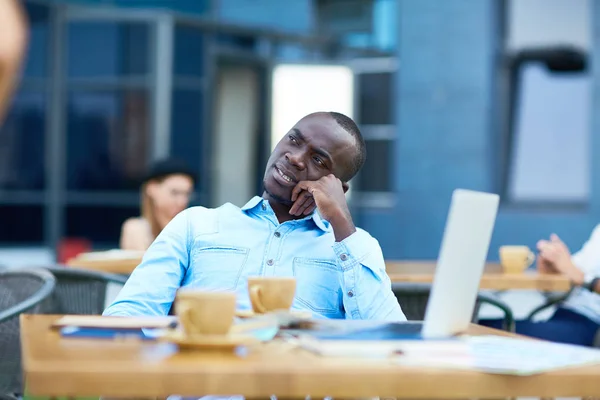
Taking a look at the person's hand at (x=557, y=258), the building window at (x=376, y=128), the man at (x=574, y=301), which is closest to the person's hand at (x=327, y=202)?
the man at (x=574, y=301)

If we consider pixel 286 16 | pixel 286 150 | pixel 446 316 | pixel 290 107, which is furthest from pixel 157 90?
pixel 446 316

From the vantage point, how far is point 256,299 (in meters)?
2.30

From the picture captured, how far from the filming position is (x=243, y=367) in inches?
66.1

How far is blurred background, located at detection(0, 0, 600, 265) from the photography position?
42.9 ft

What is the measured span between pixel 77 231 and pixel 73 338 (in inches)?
607

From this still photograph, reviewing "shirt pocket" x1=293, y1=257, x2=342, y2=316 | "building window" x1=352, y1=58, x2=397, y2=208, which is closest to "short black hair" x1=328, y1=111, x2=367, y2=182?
"shirt pocket" x1=293, y1=257, x2=342, y2=316

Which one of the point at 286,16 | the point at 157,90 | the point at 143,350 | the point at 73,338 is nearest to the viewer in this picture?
the point at 143,350

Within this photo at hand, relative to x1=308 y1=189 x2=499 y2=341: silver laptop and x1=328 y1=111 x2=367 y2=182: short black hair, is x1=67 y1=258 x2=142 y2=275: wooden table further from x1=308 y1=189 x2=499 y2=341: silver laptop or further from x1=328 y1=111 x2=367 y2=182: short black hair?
x1=308 y1=189 x2=499 y2=341: silver laptop

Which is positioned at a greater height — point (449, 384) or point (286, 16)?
point (286, 16)

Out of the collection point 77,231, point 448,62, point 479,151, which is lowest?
point 77,231

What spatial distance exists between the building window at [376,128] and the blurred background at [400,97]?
0.02 m

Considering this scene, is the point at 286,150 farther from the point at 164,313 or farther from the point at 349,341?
the point at 349,341

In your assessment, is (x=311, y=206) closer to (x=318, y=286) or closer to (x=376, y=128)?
(x=318, y=286)

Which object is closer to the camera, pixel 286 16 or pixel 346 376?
pixel 346 376
